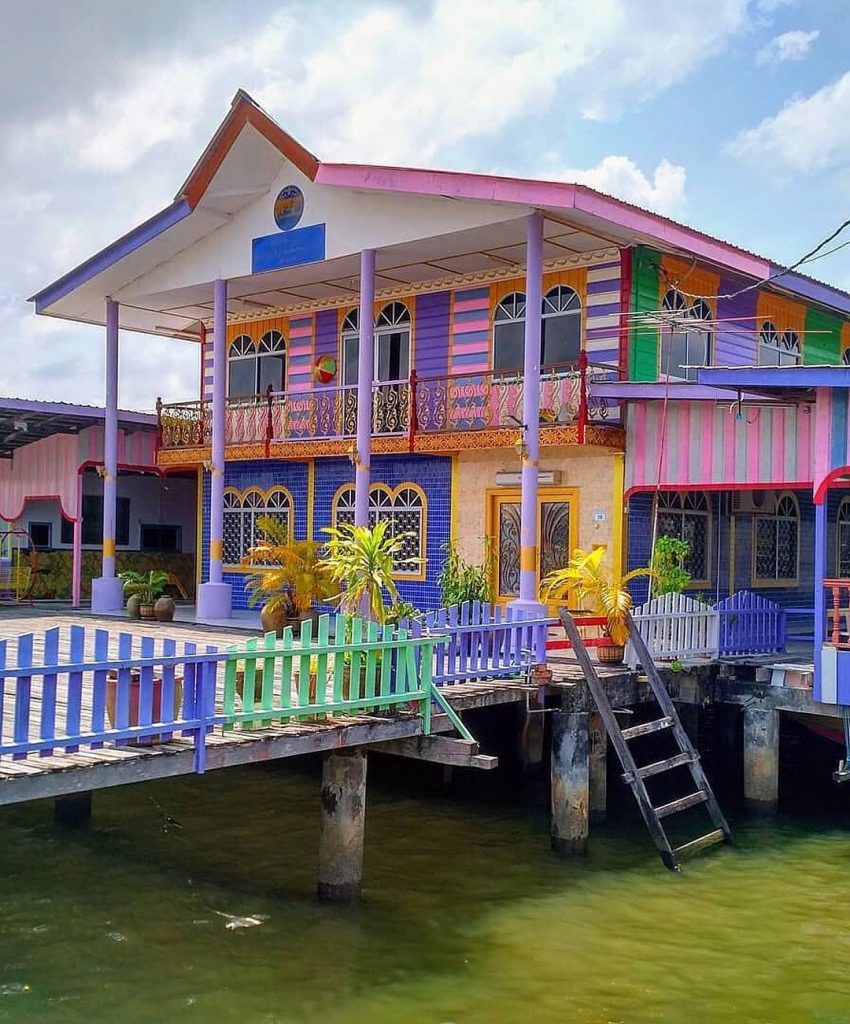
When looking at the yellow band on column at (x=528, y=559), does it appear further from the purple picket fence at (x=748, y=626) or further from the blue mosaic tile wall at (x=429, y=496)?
the blue mosaic tile wall at (x=429, y=496)

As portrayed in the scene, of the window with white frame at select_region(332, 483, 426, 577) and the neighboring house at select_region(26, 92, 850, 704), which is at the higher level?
→ the neighboring house at select_region(26, 92, 850, 704)

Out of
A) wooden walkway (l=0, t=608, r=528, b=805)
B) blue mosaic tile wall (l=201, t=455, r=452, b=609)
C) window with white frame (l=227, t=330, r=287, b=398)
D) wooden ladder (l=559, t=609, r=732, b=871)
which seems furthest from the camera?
window with white frame (l=227, t=330, r=287, b=398)

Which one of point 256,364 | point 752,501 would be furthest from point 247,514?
point 752,501

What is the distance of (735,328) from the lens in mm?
18406

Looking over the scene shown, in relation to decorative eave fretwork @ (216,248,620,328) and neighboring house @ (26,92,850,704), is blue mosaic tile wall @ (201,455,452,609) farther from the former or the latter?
decorative eave fretwork @ (216,248,620,328)

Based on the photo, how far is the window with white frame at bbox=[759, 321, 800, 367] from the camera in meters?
19.1

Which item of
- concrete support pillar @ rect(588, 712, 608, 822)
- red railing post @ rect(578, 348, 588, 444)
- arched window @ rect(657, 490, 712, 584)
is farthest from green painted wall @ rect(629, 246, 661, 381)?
concrete support pillar @ rect(588, 712, 608, 822)

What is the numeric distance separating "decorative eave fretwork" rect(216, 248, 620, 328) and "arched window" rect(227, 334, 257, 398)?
43 centimetres

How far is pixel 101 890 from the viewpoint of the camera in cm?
1027

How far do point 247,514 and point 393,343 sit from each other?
15.5 ft

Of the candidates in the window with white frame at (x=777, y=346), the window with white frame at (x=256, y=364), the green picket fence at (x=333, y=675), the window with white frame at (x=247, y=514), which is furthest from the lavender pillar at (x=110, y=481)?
the window with white frame at (x=777, y=346)

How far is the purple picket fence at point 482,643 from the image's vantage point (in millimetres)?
11422

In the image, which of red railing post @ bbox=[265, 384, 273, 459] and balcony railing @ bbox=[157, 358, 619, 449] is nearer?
balcony railing @ bbox=[157, 358, 619, 449]

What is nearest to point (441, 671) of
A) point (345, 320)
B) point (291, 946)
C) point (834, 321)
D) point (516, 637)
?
point (516, 637)
